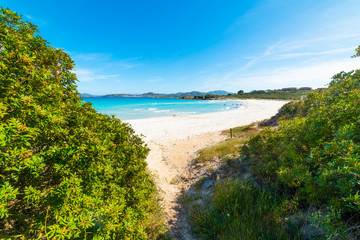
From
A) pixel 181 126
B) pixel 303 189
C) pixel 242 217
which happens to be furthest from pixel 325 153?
pixel 181 126

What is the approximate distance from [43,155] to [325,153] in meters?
4.89

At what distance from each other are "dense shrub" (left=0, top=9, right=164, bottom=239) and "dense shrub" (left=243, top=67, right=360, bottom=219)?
3825 millimetres

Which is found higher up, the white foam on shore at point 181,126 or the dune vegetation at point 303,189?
the dune vegetation at point 303,189

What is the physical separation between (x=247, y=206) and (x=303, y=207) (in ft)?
4.80

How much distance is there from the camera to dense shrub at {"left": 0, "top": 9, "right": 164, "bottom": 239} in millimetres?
1658

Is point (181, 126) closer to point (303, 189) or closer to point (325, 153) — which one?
point (303, 189)

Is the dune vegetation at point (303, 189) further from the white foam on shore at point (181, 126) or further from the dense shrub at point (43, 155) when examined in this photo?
the white foam on shore at point (181, 126)

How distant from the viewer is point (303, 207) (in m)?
3.74

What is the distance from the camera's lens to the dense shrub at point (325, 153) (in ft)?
7.55

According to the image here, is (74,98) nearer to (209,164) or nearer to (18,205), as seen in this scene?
(18,205)

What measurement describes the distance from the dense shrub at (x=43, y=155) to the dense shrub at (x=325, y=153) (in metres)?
3.82

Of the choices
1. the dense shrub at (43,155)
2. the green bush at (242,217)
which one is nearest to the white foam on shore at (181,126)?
the green bush at (242,217)

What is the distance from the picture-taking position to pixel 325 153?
2627mm

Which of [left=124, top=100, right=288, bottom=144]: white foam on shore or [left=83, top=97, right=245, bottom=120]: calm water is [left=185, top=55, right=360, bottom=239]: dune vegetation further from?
[left=83, top=97, right=245, bottom=120]: calm water
